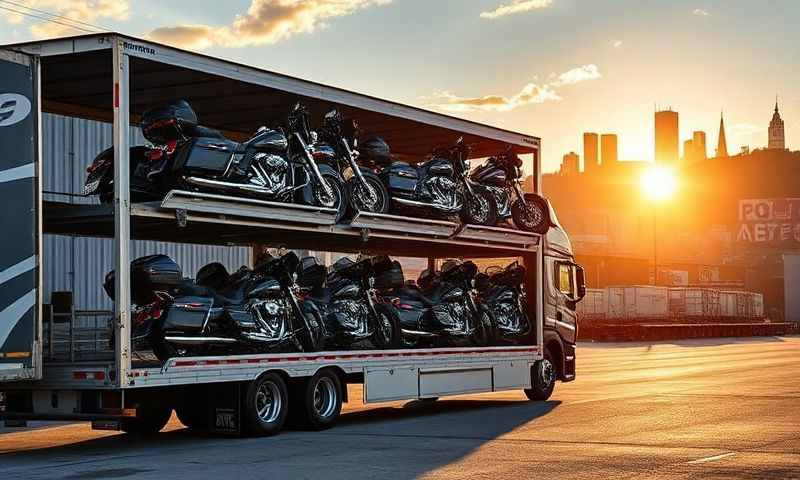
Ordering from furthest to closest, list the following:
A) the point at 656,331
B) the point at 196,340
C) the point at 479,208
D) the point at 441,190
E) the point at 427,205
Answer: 1. the point at 656,331
2. the point at 479,208
3. the point at 441,190
4. the point at 427,205
5. the point at 196,340

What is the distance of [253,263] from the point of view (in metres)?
18.0

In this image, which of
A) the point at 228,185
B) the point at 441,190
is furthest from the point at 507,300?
the point at 228,185

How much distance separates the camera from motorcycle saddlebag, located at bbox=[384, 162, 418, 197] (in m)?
18.7

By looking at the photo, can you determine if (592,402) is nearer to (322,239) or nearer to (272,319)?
(322,239)

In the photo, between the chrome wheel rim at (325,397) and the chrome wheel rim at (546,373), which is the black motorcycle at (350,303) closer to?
the chrome wheel rim at (325,397)

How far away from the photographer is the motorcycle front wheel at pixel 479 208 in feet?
66.3

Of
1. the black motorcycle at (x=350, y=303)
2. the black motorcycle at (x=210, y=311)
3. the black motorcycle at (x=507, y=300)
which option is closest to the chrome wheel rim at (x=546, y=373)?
the black motorcycle at (x=507, y=300)

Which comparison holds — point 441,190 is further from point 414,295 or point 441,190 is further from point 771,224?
point 771,224

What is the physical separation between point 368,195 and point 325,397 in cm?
312

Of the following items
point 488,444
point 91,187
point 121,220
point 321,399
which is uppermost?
point 91,187

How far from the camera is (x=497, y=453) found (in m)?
13.5

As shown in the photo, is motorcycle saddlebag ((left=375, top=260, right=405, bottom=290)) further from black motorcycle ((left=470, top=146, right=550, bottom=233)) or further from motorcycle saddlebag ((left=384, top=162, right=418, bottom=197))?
black motorcycle ((left=470, top=146, right=550, bottom=233))

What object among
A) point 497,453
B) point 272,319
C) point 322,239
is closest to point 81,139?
point 322,239

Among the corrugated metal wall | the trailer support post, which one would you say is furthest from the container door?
the corrugated metal wall
